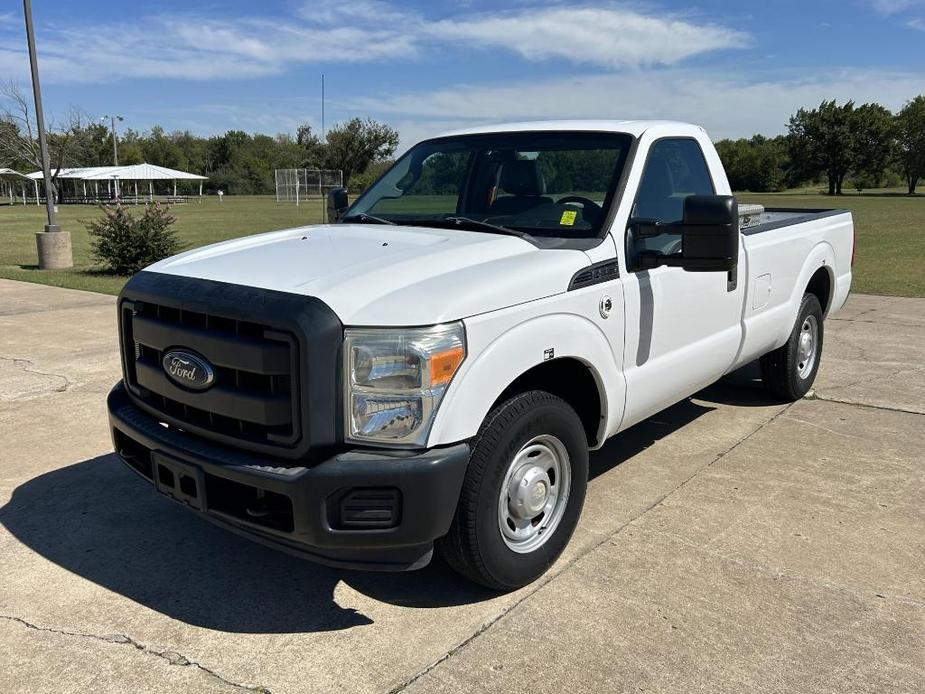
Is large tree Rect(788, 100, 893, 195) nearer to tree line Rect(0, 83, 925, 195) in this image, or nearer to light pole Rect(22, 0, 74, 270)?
tree line Rect(0, 83, 925, 195)

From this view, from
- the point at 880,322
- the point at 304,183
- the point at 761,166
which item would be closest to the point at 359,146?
the point at 304,183

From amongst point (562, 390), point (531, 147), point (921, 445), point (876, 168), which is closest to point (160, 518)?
point (562, 390)

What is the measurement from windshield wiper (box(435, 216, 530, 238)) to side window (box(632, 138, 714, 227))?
Result: 0.61 metres

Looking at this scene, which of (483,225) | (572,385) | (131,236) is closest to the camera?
(572,385)

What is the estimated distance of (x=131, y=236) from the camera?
45.2 feet

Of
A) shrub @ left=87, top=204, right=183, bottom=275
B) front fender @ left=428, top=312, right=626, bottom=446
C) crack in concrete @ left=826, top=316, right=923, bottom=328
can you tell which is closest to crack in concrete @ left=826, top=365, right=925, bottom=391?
crack in concrete @ left=826, top=316, right=923, bottom=328

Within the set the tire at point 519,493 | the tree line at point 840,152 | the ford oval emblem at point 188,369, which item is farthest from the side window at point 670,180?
the tree line at point 840,152

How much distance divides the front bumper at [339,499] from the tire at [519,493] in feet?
0.52

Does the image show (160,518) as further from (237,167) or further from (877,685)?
(237,167)

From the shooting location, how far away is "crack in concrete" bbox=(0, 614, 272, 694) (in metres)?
2.84

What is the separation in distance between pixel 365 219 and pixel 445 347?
1.87 metres

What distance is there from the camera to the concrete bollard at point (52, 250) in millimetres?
15641

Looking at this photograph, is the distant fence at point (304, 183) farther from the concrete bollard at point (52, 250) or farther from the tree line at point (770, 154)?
the concrete bollard at point (52, 250)

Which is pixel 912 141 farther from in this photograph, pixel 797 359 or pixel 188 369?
pixel 188 369
